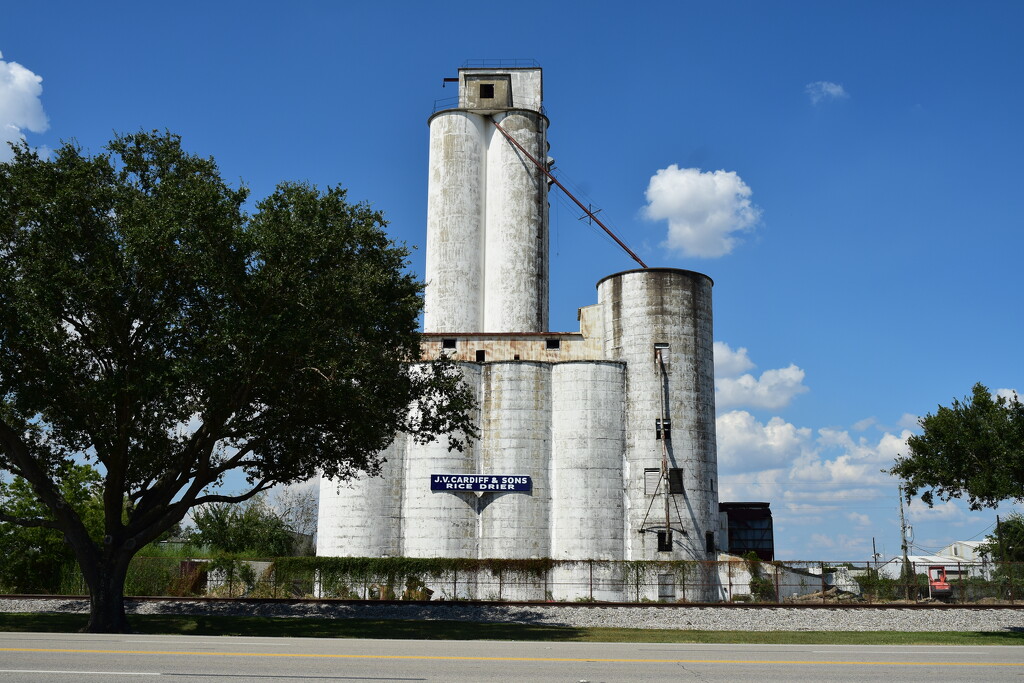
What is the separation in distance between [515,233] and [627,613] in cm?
3493

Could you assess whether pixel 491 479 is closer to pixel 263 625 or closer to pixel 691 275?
pixel 691 275

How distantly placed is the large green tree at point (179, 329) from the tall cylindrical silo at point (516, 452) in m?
20.2

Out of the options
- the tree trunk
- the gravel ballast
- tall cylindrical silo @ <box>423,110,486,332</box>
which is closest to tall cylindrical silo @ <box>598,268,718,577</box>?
tall cylindrical silo @ <box>423,110,486,332</box>

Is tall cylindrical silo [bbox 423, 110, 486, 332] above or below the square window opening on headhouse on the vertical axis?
above

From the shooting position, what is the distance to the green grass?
970 inches

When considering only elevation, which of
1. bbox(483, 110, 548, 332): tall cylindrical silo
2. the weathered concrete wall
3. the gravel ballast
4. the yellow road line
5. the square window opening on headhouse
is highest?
bbox(483, 110, 548, 332): tall cylindrical silo

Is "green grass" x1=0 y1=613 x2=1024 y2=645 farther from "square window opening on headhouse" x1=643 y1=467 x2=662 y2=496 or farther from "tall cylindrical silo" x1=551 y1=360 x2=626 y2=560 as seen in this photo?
"square window opening on headhouse" x1=643 y1=467 x2=662 y2=496

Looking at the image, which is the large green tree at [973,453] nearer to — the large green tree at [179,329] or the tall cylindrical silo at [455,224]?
the large green tree at [179,329]

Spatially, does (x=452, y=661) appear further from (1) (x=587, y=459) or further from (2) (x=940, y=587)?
(2) (x=940, y=587)

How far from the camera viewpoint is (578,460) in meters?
48.7

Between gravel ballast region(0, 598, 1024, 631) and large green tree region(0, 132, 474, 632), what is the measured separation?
7.32 meters

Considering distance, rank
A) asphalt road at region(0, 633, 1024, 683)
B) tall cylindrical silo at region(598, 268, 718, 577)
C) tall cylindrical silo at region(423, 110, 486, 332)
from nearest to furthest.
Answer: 1. asphalt road at region(0, 633, 1024, 683)
2. tall cylindrical silo at region(598, 268, 718, 577)
3. tall cylindrical silo at region(423, 110, 486, 332)

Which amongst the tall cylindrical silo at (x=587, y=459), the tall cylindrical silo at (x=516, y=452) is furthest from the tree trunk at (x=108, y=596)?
the tall cylindrical silo at (x=587, y=459)

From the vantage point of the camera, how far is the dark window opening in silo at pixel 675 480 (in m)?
48.2
